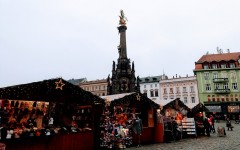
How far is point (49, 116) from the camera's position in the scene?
34.0 ft

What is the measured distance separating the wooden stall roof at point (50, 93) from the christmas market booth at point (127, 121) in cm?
162

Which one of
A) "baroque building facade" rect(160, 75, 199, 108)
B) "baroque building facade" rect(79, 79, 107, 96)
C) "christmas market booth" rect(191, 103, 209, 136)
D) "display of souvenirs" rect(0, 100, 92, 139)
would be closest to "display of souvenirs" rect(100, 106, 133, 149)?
"display of souvenirs" rect(0, 100, 92, 139)

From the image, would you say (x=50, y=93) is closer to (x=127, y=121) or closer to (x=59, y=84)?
(x=59, y=84)

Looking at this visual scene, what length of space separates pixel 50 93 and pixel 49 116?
4.24 feet

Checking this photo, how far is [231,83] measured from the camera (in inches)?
1919

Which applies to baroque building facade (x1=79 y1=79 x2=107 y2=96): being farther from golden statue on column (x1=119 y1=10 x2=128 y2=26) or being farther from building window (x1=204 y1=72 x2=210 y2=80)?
golden statue on column (x1=119 y1=10 x2=128 y2=26)

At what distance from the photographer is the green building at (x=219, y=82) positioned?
47.1 meters

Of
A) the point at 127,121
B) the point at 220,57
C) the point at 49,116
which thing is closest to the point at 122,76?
the point at 127,121

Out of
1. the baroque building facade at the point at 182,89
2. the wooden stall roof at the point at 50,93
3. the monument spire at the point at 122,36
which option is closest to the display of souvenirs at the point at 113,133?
the wooden stall roof at the point at 50,93

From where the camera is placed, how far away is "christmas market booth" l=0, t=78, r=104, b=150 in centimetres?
846

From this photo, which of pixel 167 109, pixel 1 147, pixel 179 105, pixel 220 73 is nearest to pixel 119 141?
pixel 1 147

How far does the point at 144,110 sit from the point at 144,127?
1467mm

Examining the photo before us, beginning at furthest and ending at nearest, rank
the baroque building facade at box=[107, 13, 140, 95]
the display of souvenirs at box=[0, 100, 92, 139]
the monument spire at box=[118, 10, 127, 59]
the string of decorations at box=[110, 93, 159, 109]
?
the monument spire at box=[118, 10, 127, 59]
the baroque building facade at box=[107, 13, 140, 95]
the string of decorations at box=[110, 93, 159, 109]
the display of souvenirs at box=[0, 100, 92, 139]

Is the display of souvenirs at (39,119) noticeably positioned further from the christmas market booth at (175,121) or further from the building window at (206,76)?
the building window at (206,76)
